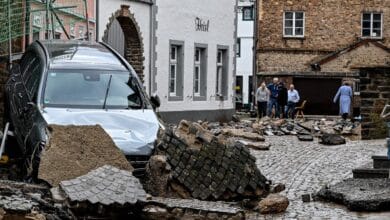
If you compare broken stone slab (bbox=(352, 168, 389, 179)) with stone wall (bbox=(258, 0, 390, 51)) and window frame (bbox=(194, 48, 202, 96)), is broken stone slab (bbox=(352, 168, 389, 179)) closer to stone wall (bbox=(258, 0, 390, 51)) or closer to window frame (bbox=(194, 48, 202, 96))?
window frame (bbox=(194, 48, 202, 96))

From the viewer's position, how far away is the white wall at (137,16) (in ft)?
87.9

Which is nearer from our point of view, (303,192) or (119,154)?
(119,154)

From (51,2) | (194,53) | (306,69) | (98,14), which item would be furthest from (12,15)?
(306,69)

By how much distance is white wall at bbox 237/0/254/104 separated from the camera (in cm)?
6744

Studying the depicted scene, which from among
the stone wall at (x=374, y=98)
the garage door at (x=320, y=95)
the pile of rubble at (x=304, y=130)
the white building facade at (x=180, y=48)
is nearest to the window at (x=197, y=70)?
the white building facade at (x=180, y=48)

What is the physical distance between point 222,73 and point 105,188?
26078 millimetres

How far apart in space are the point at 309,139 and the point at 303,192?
39.4 ft

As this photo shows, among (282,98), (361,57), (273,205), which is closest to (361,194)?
(273,205)

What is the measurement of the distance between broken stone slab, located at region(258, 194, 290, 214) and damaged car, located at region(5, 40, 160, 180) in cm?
168

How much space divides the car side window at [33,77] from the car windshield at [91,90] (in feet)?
0.68

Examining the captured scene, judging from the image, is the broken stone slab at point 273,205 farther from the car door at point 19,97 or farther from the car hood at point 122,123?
the car door at point 19,97

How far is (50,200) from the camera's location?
9.73m

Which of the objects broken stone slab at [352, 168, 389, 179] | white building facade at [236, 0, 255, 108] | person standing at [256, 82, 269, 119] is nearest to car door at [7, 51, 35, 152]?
broken stone slab at [352, 168, 389, 179]

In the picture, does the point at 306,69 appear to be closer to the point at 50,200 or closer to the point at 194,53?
the point at 194,53
